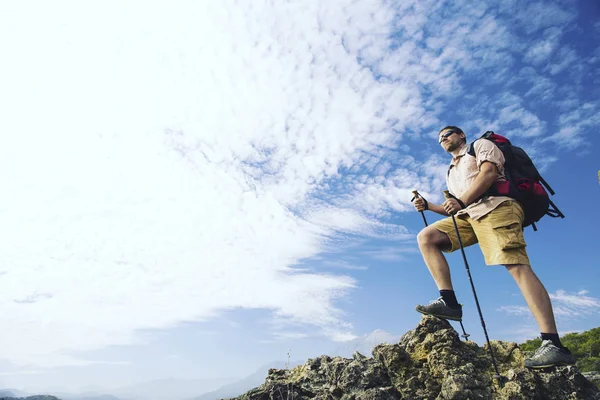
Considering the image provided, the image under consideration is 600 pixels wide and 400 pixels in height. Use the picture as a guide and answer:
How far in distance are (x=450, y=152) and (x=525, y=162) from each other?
1226mm

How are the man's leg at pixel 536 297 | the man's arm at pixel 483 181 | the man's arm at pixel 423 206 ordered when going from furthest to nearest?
1. the man's arm at pixel 423 206
2. the man's arm at pixel 483 181
3. the man's leg at pixel 536 297

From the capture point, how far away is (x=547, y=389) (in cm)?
498

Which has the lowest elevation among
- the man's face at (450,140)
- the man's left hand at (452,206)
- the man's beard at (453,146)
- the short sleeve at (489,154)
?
the man's left hand at (452,206)

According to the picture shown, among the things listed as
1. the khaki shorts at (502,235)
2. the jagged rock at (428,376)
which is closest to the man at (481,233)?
the khaki shorts at (502,235)

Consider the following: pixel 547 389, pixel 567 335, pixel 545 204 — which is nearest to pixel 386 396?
pixel 547 389

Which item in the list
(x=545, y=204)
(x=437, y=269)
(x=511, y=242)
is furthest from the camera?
(x=437, y=269)

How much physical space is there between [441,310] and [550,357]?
5.27 ft

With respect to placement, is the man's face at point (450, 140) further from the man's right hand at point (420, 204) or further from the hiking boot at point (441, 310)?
the hiking boot at point (441, 310)

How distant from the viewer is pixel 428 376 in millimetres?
5516

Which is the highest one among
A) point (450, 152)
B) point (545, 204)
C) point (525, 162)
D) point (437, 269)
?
point (450, 152)

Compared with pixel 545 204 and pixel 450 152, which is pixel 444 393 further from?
pixel 450 152

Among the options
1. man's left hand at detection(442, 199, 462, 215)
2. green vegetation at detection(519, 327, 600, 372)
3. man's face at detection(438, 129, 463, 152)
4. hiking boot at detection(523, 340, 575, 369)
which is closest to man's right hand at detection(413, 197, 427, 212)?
man's left hand at detection(442, 199, 462, 215)

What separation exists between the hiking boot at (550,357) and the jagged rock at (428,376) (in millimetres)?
111

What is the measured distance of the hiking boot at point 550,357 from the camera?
514cm
